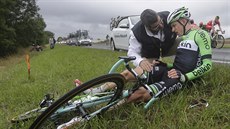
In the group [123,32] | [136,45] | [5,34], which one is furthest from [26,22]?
[136,45]

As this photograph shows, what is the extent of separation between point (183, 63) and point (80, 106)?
1.55m

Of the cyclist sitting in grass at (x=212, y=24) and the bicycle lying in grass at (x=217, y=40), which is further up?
the cyclist sitting in grass at (x=212, y=24)

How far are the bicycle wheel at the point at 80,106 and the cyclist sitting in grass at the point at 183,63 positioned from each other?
347 millimetres

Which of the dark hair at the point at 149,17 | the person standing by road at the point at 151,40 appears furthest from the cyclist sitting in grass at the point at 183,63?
the person standing by road at the point at 151,40

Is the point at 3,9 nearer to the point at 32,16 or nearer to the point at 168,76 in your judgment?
the point at 32,16

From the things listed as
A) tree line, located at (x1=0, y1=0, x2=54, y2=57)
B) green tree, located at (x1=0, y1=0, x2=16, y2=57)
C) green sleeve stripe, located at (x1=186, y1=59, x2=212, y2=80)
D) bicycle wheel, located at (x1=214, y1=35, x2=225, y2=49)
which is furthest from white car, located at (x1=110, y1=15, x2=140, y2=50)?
tree line, located at (x1=0, y1=0, x2=54, y2=57)

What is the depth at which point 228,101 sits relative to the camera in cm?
366

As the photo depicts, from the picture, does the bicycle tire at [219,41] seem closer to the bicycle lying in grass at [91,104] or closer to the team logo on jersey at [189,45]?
the team logo on jersey at [189,45]

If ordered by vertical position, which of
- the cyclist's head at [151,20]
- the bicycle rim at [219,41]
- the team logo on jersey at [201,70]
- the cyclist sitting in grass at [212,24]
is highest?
the cyclist's head at [151,20]

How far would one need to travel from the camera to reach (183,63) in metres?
4.03

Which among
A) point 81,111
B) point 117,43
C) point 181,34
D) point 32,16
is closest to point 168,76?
point 181,34

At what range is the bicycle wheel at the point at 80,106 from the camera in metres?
2.96

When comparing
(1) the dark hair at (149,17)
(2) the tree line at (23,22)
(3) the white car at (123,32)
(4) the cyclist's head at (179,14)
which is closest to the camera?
(4) the cyclist's head at (179,14)

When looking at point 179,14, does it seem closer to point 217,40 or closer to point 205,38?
point 205,38
